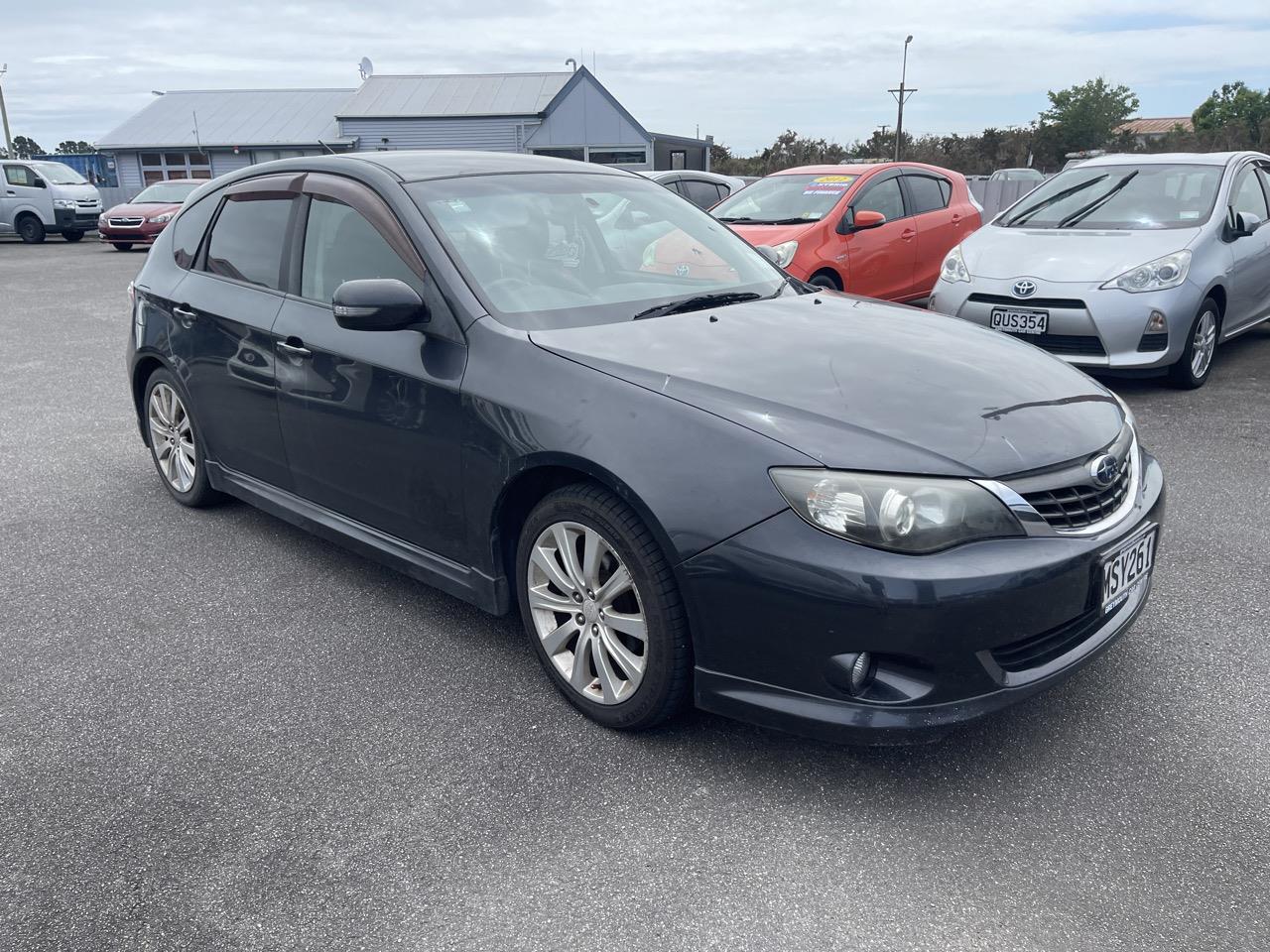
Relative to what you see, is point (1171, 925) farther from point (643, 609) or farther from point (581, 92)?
point (581, 92)

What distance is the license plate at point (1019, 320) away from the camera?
6.42 metres

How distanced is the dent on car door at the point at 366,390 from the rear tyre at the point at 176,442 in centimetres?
101

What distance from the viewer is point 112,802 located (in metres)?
2.58

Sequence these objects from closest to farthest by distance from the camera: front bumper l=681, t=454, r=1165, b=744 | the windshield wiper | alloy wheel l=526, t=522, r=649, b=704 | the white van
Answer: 1. front bumper l=681, t=454, r=1165, b=744
2. alloy wheel l=526, t=522, r=649, b=704
3. the windshield wiper
4. the white van

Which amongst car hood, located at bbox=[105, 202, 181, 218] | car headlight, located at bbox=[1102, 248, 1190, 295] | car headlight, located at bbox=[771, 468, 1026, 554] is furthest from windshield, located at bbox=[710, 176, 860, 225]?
car hood, located at bbox=[105, 202, 181, 218]

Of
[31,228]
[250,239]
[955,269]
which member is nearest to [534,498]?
[250,239]

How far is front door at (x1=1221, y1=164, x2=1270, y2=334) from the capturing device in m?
6.98

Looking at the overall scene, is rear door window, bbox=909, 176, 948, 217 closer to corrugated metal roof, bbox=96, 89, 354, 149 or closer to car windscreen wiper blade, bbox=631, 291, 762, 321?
car windscreen wiper blade, bbox=631, 291, 762, 321

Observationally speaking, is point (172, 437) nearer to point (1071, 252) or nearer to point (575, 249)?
point (575, 249)

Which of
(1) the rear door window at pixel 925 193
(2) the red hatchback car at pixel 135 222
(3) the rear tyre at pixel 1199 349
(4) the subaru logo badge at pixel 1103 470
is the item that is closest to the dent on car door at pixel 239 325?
(4) the subaru logo badge at pixel 1103 470

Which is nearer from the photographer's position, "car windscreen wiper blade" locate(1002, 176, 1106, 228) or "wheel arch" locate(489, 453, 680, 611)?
"wheel arch" locate(489, 453, 680, 611)

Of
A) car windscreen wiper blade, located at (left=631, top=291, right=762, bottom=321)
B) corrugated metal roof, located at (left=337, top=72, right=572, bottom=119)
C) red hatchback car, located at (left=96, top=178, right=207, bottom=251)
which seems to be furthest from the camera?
corrugated metal roof, located at (left=337, top=72, right=572, bottom=119)

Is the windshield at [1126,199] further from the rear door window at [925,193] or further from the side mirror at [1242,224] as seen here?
the rear door window at [925,193]

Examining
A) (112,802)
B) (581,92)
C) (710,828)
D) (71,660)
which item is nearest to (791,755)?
(710,828)
